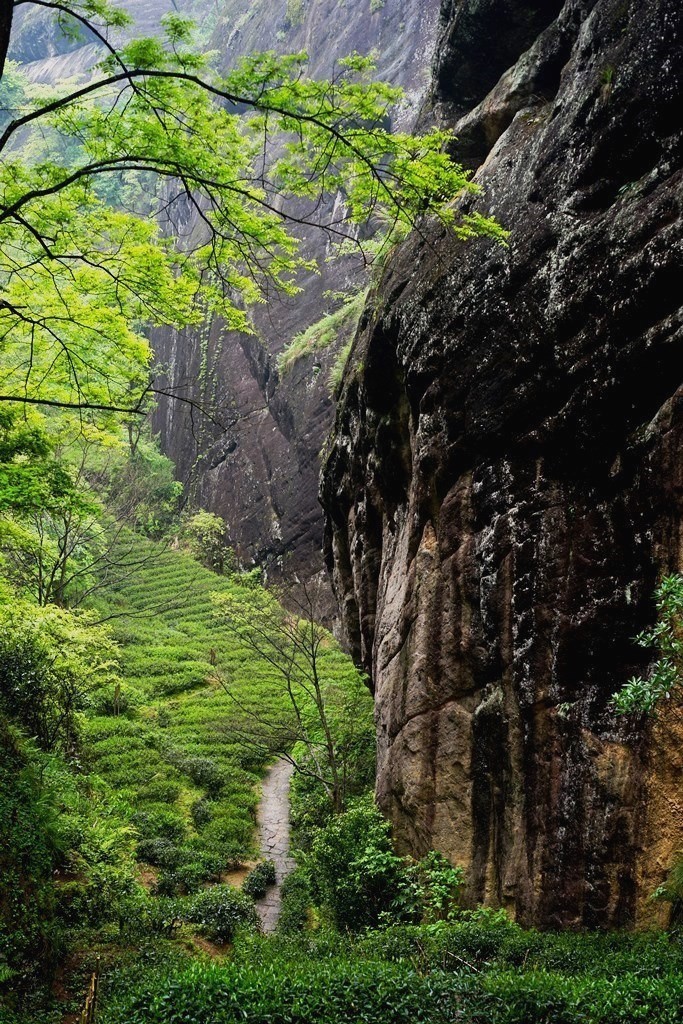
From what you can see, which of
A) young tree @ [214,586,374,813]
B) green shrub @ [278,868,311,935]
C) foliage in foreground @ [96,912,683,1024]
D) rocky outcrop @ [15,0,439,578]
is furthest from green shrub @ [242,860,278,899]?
rocky outcrop @ [15,0,439,578]

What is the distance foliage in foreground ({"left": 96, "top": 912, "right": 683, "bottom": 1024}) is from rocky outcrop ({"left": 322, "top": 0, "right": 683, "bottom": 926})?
931 millimetres

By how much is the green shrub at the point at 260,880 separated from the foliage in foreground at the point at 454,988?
291 inches

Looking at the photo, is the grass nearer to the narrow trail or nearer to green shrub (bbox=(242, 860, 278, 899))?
the narrow trail

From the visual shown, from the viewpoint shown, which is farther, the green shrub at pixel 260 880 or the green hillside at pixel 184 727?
the green hillside at pixel 184 727

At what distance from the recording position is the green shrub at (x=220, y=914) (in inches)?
411

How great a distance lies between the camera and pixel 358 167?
17.9 feet

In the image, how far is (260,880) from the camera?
13.3 meters

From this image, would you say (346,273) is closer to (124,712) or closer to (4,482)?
(124,712)

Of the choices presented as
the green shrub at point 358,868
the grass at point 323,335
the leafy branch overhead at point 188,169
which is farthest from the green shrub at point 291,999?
the grass at point 323,335

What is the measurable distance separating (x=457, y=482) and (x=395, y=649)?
2942 millimetres

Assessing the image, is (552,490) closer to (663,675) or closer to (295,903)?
(663,675)

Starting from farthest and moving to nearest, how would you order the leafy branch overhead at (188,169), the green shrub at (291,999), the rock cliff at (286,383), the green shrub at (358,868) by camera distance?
the rock cliff at (286,383), the green shrub at (358,868), the leafy branch overhead at (188,169), the green shrub at (291,999)

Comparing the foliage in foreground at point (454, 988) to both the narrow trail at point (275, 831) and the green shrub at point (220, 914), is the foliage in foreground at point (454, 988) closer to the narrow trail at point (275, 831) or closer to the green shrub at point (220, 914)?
the green shrub at point (220, 914)

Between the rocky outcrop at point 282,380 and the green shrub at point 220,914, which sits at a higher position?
the rocky outcrop at point 282,380
